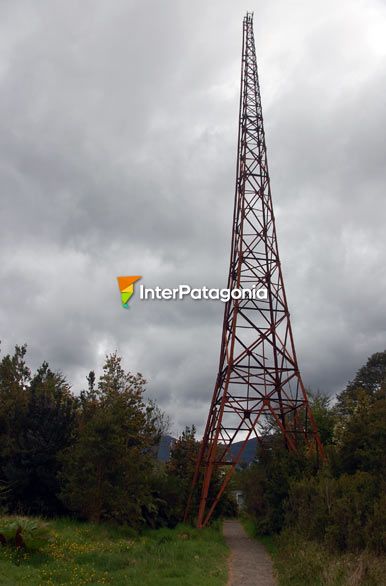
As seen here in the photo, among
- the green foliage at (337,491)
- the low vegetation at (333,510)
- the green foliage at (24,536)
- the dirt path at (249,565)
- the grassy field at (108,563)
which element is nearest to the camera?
the grassy field at (108,563)

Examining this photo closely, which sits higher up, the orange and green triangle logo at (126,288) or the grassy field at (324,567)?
the orange and green triangle logo at (126,288)

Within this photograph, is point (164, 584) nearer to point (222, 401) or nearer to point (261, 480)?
point (222, 401)

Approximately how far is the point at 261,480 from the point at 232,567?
9.26 m

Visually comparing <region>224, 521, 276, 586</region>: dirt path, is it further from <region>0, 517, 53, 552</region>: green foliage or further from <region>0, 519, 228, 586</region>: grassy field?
<region>0, 517, 53, 552</region>: green foliage

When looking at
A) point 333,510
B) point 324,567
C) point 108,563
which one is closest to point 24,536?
point 108,563

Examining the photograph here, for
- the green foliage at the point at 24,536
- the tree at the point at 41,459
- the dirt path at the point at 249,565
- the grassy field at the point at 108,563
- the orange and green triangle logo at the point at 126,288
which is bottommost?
the dirt path at the point at 249,565

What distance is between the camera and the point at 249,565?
548 inches

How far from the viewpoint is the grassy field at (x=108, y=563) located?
10.2 m

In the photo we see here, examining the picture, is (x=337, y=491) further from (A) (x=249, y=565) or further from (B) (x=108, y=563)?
(B) (x=108, y=563)

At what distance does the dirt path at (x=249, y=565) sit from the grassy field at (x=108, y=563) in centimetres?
33

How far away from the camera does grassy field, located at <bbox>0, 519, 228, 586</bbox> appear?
33.3ft

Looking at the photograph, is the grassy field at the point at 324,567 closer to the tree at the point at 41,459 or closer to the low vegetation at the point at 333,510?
the low vegetation at the point at 333,510

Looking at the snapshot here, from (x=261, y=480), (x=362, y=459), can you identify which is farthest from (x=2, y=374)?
(x=362, y=459)

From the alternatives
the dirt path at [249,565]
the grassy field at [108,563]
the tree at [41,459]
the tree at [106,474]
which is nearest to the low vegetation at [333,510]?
the dirt path at [249,565]
